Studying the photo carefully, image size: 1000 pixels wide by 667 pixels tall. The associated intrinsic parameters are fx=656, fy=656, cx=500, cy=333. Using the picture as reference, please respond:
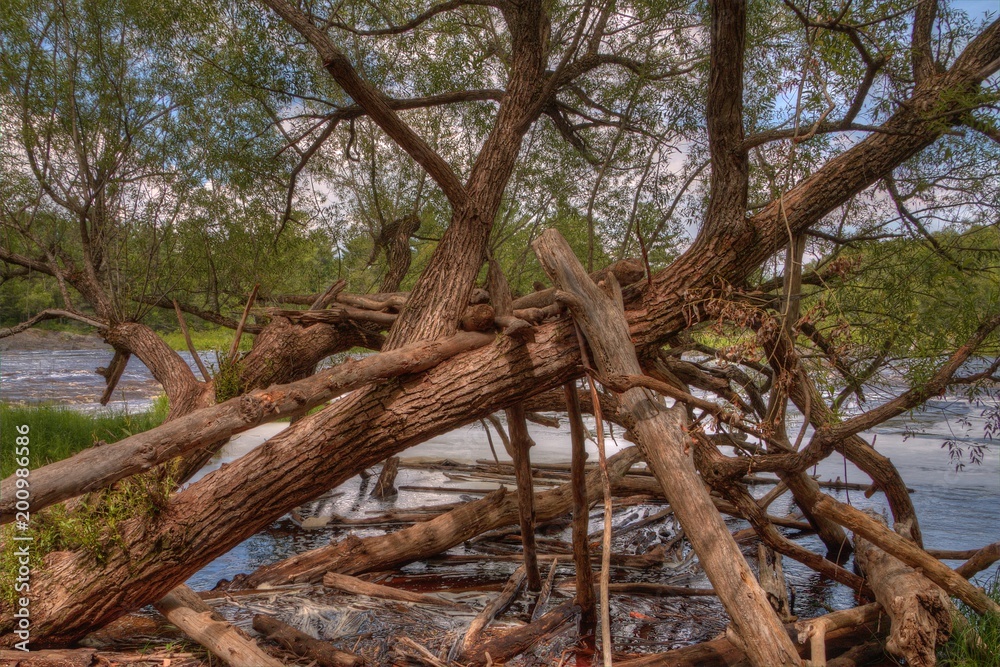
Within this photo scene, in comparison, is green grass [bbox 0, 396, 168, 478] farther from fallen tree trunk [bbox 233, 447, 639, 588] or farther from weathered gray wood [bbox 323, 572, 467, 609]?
weathered gray wood [bbox 323, 572, 467, 609]

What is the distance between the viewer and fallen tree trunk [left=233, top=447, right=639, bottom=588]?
4.37 meters

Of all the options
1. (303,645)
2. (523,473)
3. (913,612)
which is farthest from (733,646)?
(303,645)

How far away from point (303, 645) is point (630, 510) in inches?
152

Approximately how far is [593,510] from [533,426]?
4710mm

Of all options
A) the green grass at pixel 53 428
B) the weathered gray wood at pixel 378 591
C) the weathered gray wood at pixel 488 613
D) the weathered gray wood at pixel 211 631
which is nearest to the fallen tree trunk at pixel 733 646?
the weathered gray wood at pixel 488 613

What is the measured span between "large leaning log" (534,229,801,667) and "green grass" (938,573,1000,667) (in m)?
1.05

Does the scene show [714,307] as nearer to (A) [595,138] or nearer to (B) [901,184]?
(B) [901,184]

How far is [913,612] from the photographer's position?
2.71 m

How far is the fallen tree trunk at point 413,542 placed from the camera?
14.3 feet

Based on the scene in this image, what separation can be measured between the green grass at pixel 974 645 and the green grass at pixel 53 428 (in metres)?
6.68

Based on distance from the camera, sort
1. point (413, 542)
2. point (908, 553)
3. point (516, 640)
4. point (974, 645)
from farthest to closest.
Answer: point (413, 542) < point (516, 640) < point (908, 553) < point (974, 645)

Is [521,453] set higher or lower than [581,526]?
higher

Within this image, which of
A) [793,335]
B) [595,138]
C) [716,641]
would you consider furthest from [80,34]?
[716,641]

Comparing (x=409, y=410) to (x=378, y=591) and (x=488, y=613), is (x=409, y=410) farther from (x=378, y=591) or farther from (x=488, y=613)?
(x=378, y=591)
